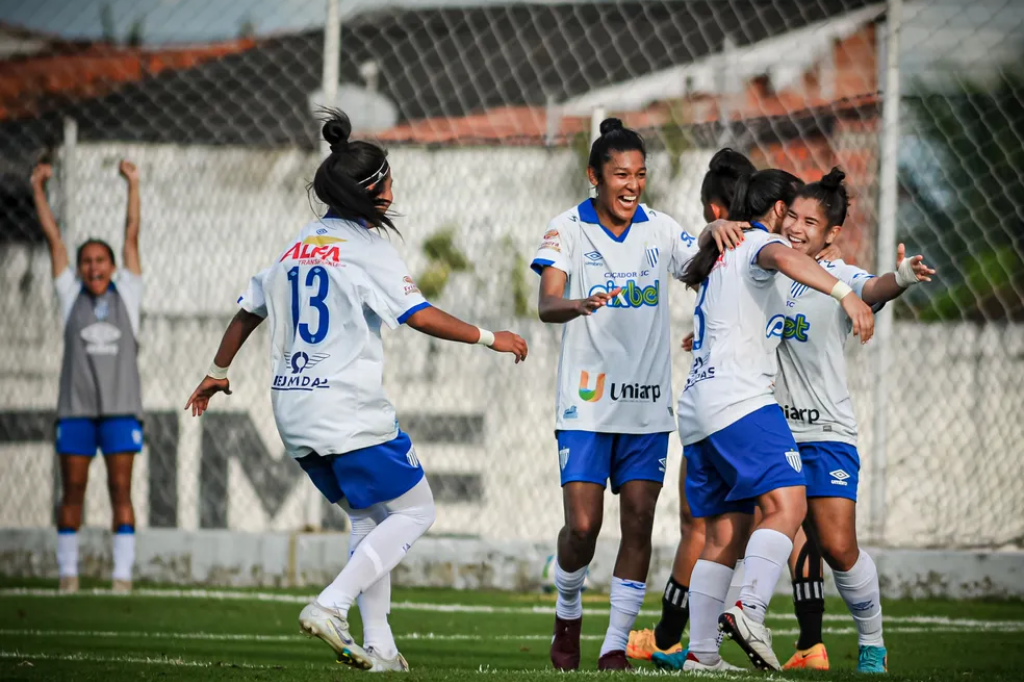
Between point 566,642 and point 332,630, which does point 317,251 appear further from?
point 566,642

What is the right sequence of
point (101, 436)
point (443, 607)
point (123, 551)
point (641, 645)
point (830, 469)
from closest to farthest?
point (830, 469), point (641, 645), point (443, 607), point (123, 551), point (101, 436)

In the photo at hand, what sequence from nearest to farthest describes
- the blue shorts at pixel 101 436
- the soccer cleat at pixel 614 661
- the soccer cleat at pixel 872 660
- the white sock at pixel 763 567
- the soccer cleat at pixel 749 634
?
the soccer cleat at pixel 749 634, the white sock at pixel 763 567, the soccer cleat at pixel 614 661, the soccer cleat at pixel 872 660, the blue shorts at pixel 101 436

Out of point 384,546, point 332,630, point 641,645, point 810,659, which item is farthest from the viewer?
point 641,645

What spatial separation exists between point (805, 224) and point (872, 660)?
1708 millimetres

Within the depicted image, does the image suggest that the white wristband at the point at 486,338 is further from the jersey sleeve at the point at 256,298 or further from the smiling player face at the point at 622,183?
the smiling player face at the point at 622,183

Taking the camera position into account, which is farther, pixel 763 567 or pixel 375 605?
pixel 375 605

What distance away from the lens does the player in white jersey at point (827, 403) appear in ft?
18.3

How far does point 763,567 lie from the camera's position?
5.02 m

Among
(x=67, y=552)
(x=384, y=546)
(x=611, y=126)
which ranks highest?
(x=611, y=126)

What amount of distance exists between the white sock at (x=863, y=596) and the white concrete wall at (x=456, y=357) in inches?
130

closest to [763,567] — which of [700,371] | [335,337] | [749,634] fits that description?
[749,634]

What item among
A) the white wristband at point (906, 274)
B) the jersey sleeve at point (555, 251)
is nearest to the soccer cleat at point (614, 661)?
the jersey sleeve at point (555, 251)

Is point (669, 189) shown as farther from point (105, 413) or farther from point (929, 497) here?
point (105, 413)

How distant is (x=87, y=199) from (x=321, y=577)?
3.29 meters
